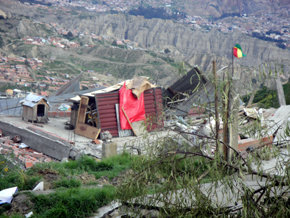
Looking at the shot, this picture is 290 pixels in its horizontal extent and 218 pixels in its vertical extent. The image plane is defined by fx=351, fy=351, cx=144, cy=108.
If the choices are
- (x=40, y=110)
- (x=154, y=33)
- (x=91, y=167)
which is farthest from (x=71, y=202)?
(x=154, y=33)

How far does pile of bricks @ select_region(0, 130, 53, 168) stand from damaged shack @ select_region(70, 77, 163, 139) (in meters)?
3.01

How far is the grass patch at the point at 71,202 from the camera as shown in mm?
5359

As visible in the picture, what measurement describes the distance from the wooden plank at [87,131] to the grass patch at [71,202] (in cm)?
808

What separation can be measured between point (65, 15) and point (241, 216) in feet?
333

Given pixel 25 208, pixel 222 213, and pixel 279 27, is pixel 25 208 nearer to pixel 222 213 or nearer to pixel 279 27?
pixel 222 213

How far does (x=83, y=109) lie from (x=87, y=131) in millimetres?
920

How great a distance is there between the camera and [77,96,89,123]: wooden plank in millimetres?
14211

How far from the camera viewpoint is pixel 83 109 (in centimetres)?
1430

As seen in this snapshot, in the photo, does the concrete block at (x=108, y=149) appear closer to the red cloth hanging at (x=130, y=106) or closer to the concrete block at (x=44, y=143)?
the concrete block at (x=44, y=143)

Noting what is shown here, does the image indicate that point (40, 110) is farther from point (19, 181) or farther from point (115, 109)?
point (19, 181)

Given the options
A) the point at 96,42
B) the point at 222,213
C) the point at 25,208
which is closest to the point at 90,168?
the point at 25,208

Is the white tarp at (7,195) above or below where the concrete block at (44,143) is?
above

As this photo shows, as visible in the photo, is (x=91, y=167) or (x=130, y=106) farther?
(x=130, y=106)

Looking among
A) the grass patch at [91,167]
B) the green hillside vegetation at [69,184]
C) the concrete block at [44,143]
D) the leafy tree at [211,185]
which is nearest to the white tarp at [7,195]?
the green hillside vegetation at [69,184]
